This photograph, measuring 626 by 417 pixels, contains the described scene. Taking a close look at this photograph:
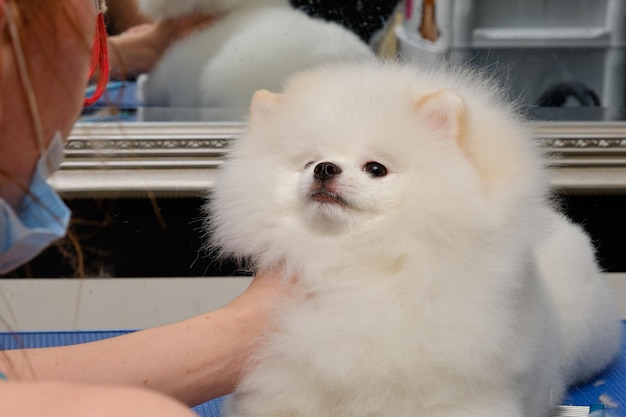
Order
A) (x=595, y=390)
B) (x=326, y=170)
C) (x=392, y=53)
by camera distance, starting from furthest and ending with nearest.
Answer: (x=392, y=53), (x=595, y=390), (x=326, y=170)

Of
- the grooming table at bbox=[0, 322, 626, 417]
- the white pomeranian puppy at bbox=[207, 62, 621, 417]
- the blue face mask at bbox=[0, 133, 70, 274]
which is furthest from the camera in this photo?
the grooming table at bbox=[0, 322, 626, 417]

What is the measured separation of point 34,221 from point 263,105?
1.64 ft

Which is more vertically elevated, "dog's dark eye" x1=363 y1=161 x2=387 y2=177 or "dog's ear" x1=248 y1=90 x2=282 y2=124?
"dog's ear" x1=248 y1=90 x2=282 y2=124

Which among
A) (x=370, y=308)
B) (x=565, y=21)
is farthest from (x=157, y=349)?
(x=565, y=21)

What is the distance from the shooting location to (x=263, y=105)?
98 cm

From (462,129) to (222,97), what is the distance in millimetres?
1083

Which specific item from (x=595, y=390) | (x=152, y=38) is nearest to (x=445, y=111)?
(x=595, y=390)

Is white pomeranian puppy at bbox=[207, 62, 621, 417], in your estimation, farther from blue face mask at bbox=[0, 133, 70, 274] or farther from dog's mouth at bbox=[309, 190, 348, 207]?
blue face mask at bbox=[0, 133, 70, 274]

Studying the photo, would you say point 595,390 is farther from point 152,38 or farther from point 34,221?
point 152,38

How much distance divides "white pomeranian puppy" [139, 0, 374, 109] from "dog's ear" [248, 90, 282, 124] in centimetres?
89

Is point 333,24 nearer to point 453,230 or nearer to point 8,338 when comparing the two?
point 8,338

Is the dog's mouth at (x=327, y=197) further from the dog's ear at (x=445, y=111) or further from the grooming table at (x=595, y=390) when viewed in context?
the grooming table at (x=595, y=390)

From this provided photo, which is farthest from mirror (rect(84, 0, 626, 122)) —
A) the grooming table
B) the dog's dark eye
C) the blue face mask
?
the blue face mask

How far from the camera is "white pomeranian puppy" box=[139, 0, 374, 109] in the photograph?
1.86 metres
